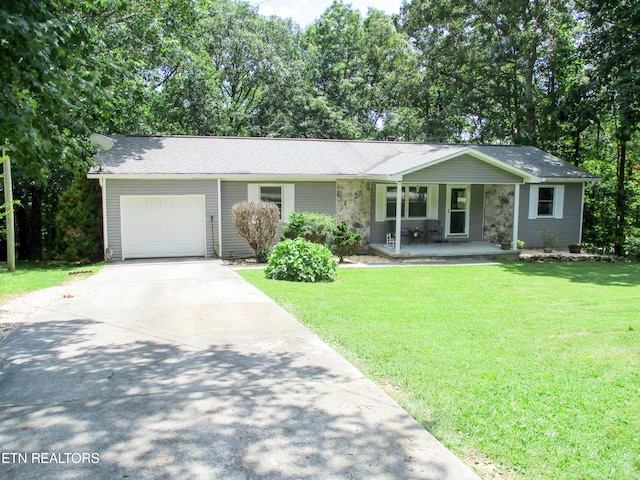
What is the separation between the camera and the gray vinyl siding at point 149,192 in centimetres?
1405

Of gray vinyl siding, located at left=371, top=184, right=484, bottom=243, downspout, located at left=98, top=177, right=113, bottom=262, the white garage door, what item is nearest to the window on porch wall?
gray vinyl siding, located at left=371, top=184, right=484, bottom=243

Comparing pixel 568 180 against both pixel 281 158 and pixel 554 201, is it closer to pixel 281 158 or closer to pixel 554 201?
pixel 554 201

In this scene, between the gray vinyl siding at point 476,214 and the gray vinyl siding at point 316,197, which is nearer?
the gray vinyl siding at point 316,197

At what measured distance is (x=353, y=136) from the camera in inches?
1044

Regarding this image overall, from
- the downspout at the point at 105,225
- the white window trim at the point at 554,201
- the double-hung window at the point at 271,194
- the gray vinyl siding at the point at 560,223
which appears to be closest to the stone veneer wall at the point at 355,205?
the double-hung window at the point at 271,194

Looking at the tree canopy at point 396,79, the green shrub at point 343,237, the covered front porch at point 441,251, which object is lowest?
the covered front porch at point 441,251

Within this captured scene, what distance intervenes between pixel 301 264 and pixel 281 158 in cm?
675

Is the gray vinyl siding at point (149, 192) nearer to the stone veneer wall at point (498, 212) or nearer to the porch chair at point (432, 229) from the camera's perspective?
the porch chair at point (432, 229)

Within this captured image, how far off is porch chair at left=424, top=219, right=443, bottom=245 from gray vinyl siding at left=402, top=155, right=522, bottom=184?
2443 mm

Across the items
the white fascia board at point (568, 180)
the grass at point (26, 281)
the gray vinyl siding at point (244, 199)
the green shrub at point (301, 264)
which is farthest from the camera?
the white fascia board at point (568, 180)

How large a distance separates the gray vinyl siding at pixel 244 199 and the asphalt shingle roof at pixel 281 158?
529 millimetres

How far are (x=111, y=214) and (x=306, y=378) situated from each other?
1138cm

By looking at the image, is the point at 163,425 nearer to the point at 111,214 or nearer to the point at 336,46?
the point at 111,214

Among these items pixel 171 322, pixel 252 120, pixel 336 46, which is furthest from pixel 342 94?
pixel 171 322
